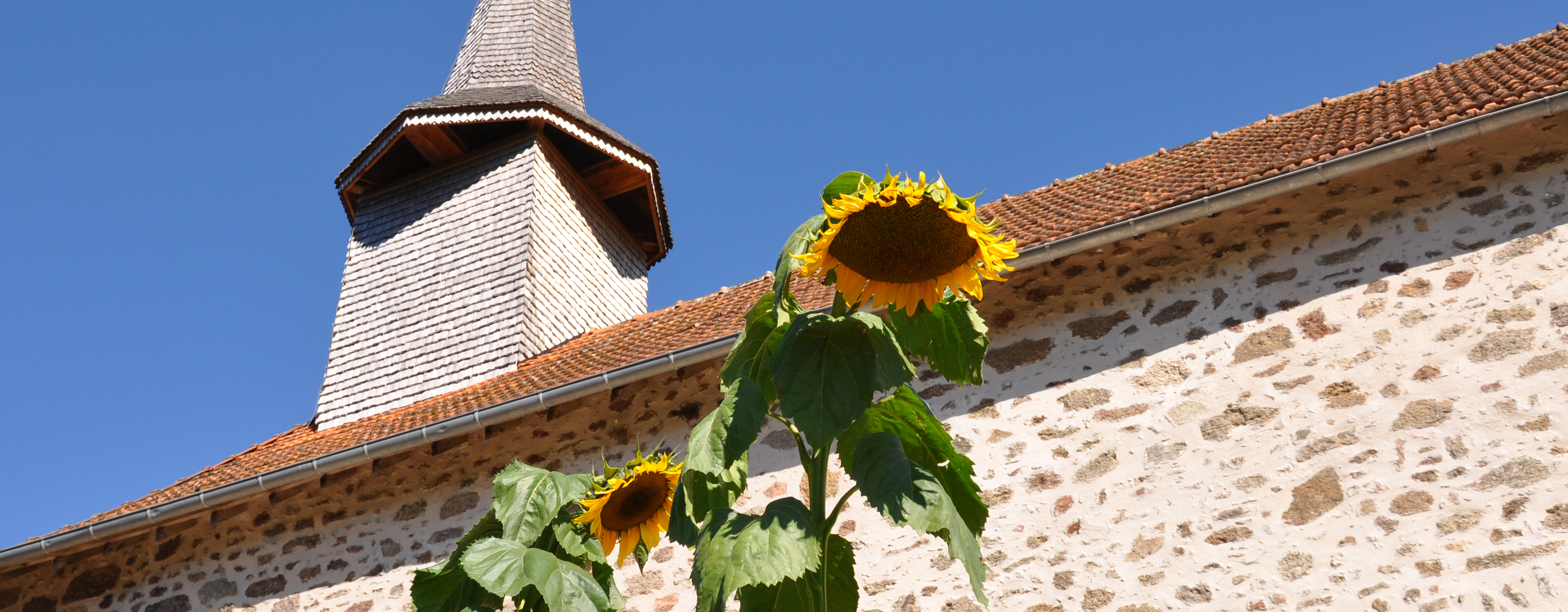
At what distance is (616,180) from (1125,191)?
6346 mm

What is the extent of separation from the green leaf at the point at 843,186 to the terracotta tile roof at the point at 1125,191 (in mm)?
3302

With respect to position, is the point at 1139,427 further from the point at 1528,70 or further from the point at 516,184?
the point at 516,184

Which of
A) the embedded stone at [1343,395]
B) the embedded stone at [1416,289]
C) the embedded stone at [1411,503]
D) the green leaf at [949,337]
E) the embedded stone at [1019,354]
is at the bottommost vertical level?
the embedded stone at [1411,503]

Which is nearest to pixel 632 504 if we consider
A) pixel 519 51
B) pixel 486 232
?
pixel 486 232

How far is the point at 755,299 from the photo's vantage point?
26.2ft

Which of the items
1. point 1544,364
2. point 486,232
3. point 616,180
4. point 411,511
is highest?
point 616,180

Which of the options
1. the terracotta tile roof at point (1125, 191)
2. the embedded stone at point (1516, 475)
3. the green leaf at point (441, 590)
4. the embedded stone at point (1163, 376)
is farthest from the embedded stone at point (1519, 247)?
the green leaf at point (441, 590)

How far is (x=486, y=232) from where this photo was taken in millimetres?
10750

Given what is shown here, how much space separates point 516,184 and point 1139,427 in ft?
23.2

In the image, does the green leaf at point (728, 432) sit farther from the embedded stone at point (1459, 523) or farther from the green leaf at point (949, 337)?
the embedded stone at point (1459, 523)

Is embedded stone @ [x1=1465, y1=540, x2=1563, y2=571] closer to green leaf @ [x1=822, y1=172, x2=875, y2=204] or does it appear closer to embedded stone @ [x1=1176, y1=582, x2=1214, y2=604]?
embedded stone @ [x1=1176, y1=582, x2=1214, y2=604]

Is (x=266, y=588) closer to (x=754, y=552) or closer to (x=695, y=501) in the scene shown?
(x=695, y=501)

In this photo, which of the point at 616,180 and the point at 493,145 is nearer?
the point at 493,145

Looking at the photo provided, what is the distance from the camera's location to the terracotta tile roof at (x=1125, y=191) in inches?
227
